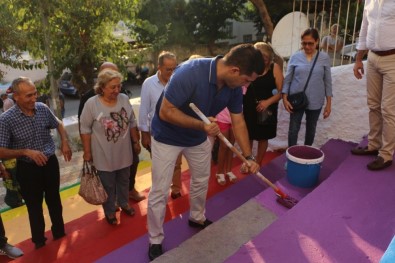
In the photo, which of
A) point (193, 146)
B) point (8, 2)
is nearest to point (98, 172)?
point (193, 146)

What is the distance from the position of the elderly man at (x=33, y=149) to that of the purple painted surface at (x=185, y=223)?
0.94m

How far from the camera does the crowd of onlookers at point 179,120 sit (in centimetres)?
244

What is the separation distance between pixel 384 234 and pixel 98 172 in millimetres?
2440

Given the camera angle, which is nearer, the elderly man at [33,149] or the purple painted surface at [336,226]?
the purple painted surface at [336,226]

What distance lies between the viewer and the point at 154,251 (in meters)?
2.66

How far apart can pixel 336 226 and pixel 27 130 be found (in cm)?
260

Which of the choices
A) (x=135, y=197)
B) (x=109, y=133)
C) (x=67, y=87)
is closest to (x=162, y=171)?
(x=109, y=133)

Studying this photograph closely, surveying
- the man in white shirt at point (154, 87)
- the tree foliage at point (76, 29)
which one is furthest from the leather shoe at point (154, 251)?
the tree foliage at point (76, 29)

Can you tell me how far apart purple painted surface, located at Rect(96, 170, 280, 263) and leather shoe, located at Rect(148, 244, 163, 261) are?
7cm

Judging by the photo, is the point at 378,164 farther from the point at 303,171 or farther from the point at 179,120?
the point at 179,120

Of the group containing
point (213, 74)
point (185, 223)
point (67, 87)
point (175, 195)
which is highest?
point (213, 74)

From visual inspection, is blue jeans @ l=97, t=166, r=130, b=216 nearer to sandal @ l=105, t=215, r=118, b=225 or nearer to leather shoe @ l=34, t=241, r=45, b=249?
sandal @ l=105, t=215, r=118, b=225

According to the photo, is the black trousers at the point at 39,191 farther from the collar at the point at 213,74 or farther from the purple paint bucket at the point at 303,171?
the purple paint bucket at the point at 303,171

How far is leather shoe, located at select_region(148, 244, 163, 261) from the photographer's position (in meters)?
2.65
